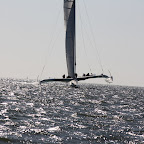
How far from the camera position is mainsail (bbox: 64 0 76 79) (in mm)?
70062

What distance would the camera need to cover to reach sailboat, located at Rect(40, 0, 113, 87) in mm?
69000

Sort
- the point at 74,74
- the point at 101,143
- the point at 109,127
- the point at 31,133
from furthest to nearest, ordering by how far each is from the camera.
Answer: the point at 74,74 → the point at 109,127 → the point at 31,133 → the point at 101,143

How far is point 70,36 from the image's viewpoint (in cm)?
7206

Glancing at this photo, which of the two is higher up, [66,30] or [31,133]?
[66,30]

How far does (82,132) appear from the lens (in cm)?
1684

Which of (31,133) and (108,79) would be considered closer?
(31,133)

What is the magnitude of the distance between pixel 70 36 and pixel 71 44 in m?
1.97

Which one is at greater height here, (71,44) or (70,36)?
(70,36)

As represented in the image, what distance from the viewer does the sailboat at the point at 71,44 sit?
69.0 m

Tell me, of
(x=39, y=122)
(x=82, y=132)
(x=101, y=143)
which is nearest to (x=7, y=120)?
(x=39, y=122)

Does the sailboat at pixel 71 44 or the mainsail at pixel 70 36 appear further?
the mainsail at pixel 70 36

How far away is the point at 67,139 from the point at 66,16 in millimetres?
60077

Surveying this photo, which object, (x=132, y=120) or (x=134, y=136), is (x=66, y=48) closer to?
(x=132, y=120)

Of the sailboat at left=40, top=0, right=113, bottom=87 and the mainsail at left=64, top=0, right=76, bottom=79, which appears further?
the mainsail at left=64, top=0, right=76, bottom=79
